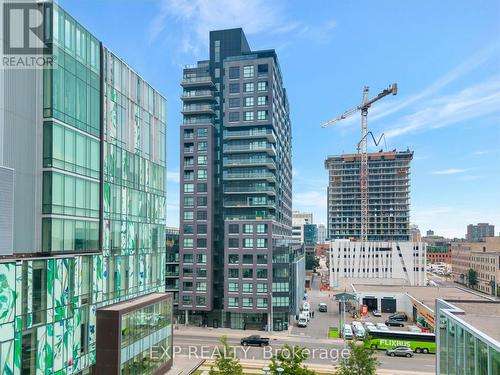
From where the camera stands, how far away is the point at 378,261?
127000 millimetres

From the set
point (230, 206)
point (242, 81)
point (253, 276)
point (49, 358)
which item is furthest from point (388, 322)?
point (49, 358)

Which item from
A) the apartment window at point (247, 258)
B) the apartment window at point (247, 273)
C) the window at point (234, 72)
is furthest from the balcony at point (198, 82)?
the apartment window at point (247, 273)

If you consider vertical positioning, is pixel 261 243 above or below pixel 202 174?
below

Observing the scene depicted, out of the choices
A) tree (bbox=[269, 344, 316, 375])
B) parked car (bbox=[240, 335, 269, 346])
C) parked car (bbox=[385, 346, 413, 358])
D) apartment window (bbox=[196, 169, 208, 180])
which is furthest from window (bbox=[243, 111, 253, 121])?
tree (bbox=[269, 344, 316, 375])

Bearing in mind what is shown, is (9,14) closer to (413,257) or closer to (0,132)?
(0,132)

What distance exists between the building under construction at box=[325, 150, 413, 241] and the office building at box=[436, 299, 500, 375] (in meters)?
123

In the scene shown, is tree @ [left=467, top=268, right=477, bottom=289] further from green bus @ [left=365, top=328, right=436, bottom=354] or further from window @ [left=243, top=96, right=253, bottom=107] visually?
window @ [left=243, top=96, right=253, bottom=107]

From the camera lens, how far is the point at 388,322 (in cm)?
7406

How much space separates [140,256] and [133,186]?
23.8ft

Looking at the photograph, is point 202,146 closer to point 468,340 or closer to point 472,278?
point 468,340

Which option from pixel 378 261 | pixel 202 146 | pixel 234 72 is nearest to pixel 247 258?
pixel 202 146

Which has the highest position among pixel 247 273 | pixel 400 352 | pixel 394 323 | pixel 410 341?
pixel 247 273

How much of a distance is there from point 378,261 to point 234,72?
82991mm

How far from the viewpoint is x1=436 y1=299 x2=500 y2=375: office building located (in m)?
21.7
